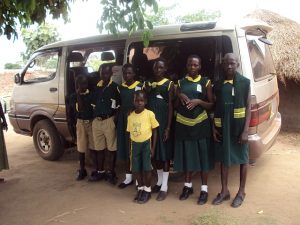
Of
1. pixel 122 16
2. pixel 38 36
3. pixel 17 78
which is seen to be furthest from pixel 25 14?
pixel 38 36

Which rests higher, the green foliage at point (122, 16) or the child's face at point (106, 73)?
the green foliage at point (122, 16)

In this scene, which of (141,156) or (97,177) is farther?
(97,177)

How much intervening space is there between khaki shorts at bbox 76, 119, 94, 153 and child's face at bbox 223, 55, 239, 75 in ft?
6.88

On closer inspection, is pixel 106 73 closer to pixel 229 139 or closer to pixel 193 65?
pixel 193 65

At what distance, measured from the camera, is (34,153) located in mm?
7016

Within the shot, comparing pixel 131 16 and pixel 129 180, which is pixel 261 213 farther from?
pixel 131 16

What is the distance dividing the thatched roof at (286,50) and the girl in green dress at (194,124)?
3702 millimetres

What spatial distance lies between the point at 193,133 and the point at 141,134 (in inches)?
23.5

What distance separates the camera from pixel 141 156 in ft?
14.0

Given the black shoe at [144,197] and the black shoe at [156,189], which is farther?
the black shoe at [156,189]

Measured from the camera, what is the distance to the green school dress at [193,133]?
4000 mm

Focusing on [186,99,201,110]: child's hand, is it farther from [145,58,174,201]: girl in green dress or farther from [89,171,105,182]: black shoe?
[89,171,105,182]: black shoe

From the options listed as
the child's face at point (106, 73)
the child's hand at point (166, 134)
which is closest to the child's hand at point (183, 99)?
the child's hand at point (166, 134)

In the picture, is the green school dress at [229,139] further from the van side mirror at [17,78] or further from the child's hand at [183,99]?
the van side mirror at [17,78]
